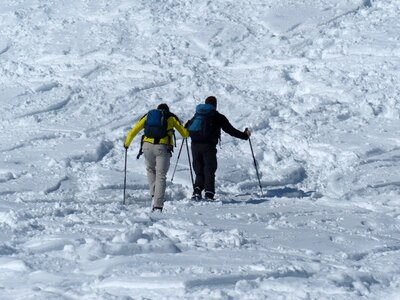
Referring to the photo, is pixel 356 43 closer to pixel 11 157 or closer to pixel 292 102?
pixel 292 102

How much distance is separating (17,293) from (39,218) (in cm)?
345

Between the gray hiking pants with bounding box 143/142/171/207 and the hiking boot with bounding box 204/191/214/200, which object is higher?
the gray hiking pants with bounding box 143/142/171/207

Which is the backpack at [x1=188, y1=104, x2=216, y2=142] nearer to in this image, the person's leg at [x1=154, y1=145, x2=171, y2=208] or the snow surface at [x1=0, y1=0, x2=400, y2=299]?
the person's leg at [x1=154, y1=145, x2=171, y2=208]

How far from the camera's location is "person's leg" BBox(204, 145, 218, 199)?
38.0 feet

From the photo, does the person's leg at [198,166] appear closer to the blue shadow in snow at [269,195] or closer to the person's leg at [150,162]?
the blue shadow in snow at [269,195]

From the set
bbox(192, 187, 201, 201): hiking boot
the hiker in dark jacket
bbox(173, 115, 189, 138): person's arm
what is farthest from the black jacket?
bbox(192, 187, 201, 201): hiking boot

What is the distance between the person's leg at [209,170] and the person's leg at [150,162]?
906mm

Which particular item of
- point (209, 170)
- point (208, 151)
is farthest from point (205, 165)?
point (208, 151)

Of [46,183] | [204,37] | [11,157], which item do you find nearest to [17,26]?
[204,37]

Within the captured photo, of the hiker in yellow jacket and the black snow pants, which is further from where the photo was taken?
the black snow pants

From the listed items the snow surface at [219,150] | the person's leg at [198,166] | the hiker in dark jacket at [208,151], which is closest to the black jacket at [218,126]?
the hiker in dark jacket at [208,151]

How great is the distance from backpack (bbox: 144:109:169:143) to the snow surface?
111 centimetres

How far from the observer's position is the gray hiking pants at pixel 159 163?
10.6 metres

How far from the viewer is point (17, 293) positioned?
5.95 metres
